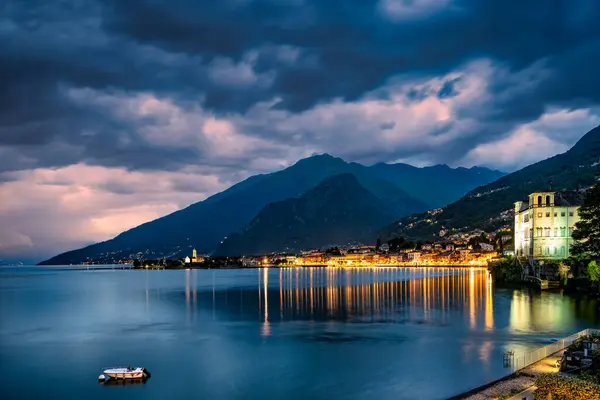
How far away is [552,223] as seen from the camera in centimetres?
10281

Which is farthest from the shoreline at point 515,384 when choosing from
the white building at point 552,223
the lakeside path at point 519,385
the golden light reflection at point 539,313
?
the white building at point 552,223

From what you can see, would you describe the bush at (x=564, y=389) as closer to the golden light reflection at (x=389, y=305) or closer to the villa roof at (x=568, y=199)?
the golden light reflection at (x=389, y=305)

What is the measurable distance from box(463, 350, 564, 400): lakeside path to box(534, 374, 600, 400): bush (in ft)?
3.71

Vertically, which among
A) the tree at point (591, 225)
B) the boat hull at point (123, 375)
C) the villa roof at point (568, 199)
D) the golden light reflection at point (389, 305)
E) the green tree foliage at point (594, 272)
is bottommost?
the golden light reflection at point (389, 305)

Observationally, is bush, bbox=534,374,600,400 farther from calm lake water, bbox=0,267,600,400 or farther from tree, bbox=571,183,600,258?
tree, bbox=571,183,600,258

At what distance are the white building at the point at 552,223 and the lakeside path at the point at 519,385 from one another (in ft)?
251

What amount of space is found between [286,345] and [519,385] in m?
27.6

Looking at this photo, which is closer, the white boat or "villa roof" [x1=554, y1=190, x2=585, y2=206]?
the white boat

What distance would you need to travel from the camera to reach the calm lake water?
36531 mm

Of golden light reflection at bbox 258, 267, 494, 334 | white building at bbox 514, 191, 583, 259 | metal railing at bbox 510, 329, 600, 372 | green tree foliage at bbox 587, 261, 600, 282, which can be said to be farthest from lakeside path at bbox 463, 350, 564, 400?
white building at bbox 514, 191, 583, 259

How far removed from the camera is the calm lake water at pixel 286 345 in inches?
1438

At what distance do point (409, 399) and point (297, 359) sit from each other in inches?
545

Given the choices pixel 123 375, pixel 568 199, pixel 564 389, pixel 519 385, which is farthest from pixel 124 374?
pixel 568 199

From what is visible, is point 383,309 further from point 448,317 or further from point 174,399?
point 174,399
